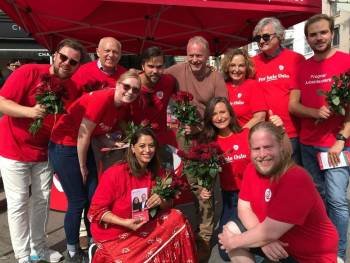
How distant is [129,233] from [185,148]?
53.5 inches

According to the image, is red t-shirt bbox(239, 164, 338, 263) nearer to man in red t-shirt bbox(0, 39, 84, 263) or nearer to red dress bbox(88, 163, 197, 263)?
red dress bbox(88, 163, 197, 263)

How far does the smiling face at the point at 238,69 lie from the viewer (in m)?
3.88

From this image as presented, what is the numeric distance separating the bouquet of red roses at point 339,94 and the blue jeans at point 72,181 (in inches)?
84.2

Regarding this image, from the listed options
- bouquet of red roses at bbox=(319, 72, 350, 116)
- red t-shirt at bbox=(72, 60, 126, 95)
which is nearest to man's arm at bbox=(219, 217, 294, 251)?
bouquet of red roses at bbox=(319, 72, 350, 116)

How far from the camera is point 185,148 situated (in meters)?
4.14

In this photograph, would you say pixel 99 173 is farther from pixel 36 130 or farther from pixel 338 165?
pixel 338 165

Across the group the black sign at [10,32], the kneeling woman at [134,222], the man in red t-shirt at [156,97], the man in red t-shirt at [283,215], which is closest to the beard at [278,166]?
the man in red t-shirt at [283,215]

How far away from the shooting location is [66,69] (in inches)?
131

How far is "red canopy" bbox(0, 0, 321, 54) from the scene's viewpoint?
478 cm

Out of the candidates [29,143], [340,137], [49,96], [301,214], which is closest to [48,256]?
[29,143]

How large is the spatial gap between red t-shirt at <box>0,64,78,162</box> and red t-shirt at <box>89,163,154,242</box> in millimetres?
779

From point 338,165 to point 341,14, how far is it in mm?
23069

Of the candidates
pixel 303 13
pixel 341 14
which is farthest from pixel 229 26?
pixel 341 14

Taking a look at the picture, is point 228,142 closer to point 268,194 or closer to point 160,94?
point 160,94
